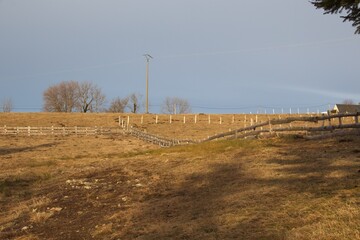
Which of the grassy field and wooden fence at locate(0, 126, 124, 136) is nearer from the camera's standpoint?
the grassy field

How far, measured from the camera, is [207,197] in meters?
10.5

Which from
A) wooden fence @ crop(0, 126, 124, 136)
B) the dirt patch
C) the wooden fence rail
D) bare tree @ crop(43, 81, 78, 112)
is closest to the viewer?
the dirt patch

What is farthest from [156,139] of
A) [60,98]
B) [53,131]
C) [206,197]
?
[60,98]

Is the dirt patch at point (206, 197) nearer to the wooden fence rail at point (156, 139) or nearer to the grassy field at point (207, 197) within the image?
the grassy field at point (207, 197)

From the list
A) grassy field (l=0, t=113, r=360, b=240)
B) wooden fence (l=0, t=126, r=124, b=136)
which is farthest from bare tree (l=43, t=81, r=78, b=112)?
grassy field (l=0, t=113, r=360, b=240)

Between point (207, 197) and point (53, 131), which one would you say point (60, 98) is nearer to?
point (53, 131)

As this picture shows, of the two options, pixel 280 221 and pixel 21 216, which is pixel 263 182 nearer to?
pixel 280 221

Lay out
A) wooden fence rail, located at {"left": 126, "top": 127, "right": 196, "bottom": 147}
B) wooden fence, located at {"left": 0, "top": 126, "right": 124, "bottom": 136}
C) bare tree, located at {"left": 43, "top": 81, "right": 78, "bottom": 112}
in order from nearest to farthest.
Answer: wooden fence rail, located at {"left": 126, "top": 127, "right": 196, "bottom": 147} < wooden fence, located at {"left": 0, "top": 126, "right": 124, "bottom": 136} < bare tree, located at {"left": 43, "top": 81, "right": 78, "bottom": 112}

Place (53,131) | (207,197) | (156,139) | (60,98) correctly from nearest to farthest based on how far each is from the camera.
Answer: (207,197), (156,139), (53,131), (60,98)

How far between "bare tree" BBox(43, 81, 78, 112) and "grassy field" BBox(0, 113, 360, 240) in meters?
106

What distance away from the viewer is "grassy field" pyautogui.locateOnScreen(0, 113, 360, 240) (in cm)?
755

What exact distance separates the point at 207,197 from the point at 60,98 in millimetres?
120920

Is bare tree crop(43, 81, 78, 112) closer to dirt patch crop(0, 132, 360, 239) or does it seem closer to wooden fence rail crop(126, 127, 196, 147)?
wooden fence rail crop(126, 127, 196, 147)

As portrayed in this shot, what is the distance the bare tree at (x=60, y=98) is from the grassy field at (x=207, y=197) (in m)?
106
